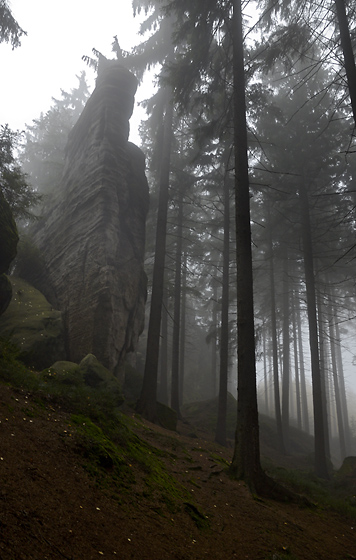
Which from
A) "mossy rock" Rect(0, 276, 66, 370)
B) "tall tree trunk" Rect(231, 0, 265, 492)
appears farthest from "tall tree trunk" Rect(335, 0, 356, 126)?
"mossy rock" Rect(0, 276, 66, 370)

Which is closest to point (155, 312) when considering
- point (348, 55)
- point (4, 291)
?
point (4, 291)

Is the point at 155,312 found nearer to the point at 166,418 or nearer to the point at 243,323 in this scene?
the point at 166,418

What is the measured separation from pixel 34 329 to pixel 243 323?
24.9 feet

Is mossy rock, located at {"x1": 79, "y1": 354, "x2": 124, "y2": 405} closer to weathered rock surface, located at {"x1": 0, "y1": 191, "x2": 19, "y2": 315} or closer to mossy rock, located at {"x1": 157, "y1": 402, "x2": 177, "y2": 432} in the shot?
weathered rock surface, located at {"x1": 0, "y1": 191, "x2": 19, "y2": 315}

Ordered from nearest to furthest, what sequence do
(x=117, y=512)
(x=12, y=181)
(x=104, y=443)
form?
(x=117, y=512)
(x=104, y=443)
(x=12, y=181)

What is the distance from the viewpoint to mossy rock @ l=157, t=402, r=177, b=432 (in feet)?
39.9

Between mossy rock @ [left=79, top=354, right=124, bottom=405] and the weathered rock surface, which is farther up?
the weathered rock surface

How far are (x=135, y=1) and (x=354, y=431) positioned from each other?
1641 inches

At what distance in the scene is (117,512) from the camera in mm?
3666

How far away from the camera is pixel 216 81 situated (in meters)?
10.7

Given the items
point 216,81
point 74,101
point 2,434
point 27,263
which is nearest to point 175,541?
point 2,434

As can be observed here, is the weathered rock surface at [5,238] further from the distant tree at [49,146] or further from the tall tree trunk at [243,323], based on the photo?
the distant tree at [49,146]

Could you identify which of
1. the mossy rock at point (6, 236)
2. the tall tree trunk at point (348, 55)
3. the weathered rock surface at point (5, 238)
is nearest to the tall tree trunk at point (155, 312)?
the tall tree trunk at point (348, 55)

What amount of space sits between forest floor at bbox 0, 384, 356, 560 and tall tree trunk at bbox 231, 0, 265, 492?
0.59 meters
